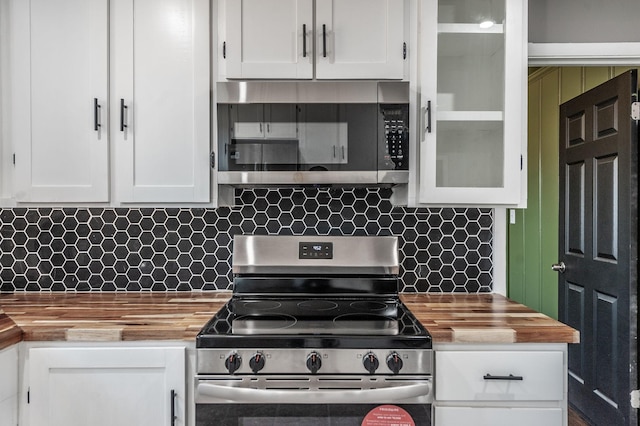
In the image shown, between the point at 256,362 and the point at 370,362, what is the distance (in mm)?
360

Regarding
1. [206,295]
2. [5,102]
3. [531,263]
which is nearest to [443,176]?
[206,295]

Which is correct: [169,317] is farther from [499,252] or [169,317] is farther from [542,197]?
[542,197]

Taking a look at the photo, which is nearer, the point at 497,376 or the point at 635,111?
the point at 497,376

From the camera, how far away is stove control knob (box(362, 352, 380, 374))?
143 cm

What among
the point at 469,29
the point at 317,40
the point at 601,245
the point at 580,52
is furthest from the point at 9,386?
the point at 601,245

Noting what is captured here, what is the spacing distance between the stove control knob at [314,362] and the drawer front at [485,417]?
41 centimetres

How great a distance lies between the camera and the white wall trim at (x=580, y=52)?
2072 millimetres

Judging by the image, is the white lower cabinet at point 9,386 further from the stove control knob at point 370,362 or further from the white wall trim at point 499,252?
the white wall trim at point 499,252

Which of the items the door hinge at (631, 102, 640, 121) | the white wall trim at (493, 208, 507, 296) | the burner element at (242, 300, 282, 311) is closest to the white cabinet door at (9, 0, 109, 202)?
the burner element at (242, 300, 282, 311)

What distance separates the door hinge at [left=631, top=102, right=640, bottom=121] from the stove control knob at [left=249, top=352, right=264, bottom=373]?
2118 mm

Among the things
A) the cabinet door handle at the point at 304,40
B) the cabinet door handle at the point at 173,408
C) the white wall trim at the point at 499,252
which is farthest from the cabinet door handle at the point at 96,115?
the white wall trim at the point at 499,252

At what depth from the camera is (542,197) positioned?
3.53m

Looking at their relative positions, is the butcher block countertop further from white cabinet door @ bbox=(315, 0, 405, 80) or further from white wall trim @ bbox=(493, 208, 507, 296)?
white cabinet door @ bbox=(315, 0, 405, 80)

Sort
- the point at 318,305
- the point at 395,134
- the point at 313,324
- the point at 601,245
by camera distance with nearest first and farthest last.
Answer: the point at 313,324 < the point at 395,134 < the point at 318,305 < the point at 601,245
